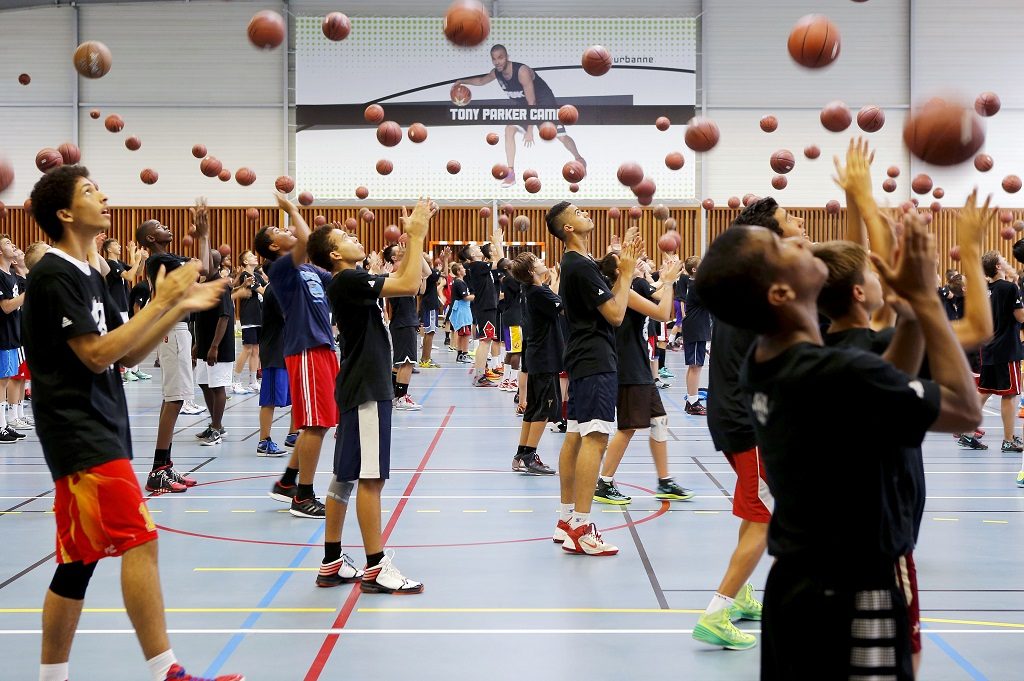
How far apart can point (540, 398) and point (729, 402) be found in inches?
163

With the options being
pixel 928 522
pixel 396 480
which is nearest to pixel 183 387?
pixel 396 480

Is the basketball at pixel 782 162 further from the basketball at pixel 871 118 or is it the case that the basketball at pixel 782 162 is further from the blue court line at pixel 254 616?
the blue court line at pixel 254 616

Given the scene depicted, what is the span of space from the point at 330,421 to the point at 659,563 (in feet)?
7.91

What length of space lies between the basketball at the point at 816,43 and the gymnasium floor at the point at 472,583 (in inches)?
145

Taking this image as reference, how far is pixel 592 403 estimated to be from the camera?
6168 millimetres

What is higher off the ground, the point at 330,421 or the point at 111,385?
the point at 111,385

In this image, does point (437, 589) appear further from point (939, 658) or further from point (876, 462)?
point (876, 462)

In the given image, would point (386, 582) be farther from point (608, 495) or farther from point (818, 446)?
point (818, 446)

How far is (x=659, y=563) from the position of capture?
19.2 feet

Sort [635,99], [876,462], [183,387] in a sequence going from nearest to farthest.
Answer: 1. [876,462]
2. [183,387]
3. [635,99]

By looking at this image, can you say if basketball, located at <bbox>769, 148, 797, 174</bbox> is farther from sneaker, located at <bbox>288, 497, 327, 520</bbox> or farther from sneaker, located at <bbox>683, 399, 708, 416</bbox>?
sneaker, located at <bbox>288, 497, 327, 520</bbox>

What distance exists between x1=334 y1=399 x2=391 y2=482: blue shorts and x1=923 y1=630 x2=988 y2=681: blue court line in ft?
8.74

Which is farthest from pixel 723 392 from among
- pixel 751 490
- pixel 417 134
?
pixel 417 134

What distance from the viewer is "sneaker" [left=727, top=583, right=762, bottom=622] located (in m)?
4.81
